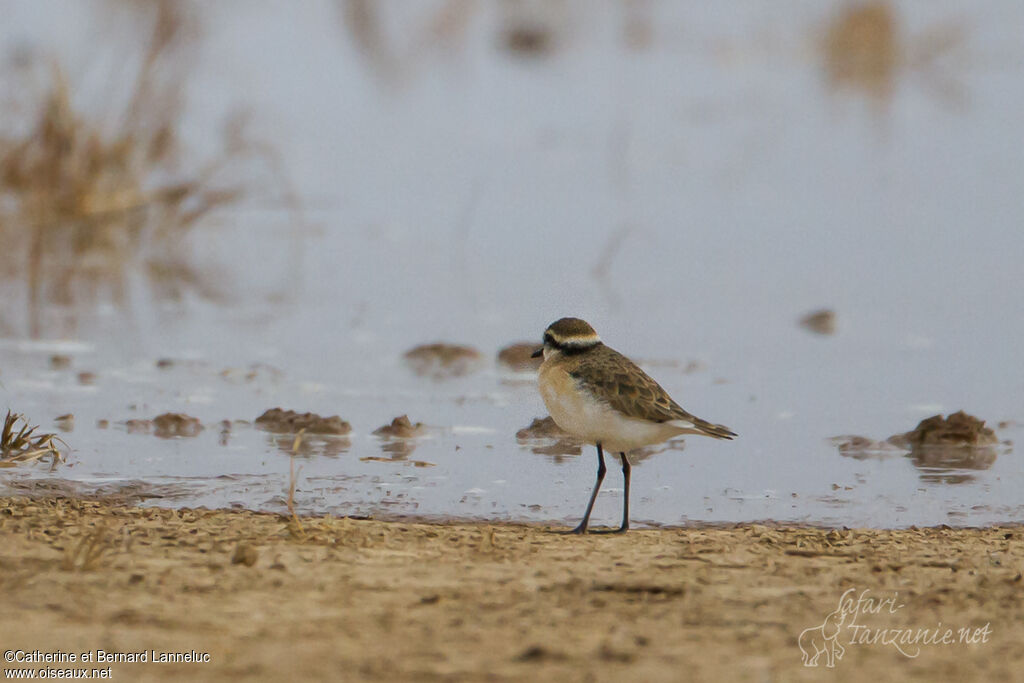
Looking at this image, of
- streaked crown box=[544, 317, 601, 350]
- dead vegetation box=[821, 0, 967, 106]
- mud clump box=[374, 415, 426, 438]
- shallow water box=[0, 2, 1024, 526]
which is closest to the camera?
streaked crown box=[544, 317, 601, 350]

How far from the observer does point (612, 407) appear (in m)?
5.55

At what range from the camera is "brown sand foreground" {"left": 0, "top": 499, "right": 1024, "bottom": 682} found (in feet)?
12.1

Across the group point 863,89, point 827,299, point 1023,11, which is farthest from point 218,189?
point 1023,11

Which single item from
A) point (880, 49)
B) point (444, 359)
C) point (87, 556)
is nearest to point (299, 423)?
point (444, 359)

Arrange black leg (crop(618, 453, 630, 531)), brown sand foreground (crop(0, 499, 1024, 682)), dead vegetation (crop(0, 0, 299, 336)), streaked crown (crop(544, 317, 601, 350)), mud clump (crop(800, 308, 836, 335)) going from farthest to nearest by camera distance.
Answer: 1. dead vegetation (crop(0, 0, 299, 336))
2. mud clump (crop(800, 308, 836, 335))
3. streaked crown (crop(544, 317, 601, 350))
4. black leg (crop(618, 453, 630, 531))
5. brown sand foreground (crop(0, 499, 1024, 682))

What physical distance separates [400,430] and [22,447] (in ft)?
5.52

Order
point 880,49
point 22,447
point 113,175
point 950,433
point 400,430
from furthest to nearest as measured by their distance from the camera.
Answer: point 880,49, point 113,175, point 400,430, point 950,433, point 22,447

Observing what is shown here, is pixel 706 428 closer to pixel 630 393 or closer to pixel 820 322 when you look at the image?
pixel 630 393

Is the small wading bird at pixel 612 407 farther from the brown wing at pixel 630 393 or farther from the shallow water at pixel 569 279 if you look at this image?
the shallow water at pixel 569 279

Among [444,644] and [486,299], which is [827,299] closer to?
[486,299]

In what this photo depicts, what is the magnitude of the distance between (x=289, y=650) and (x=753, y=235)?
8.87m

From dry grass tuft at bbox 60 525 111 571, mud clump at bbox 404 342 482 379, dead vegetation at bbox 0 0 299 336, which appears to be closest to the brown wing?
dry grass tuft at bbox 60 525 111 571

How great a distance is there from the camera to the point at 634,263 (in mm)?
11242

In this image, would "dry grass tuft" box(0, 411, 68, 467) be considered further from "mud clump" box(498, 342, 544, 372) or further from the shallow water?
"mud clump" box(498, 342, 544, 372)
